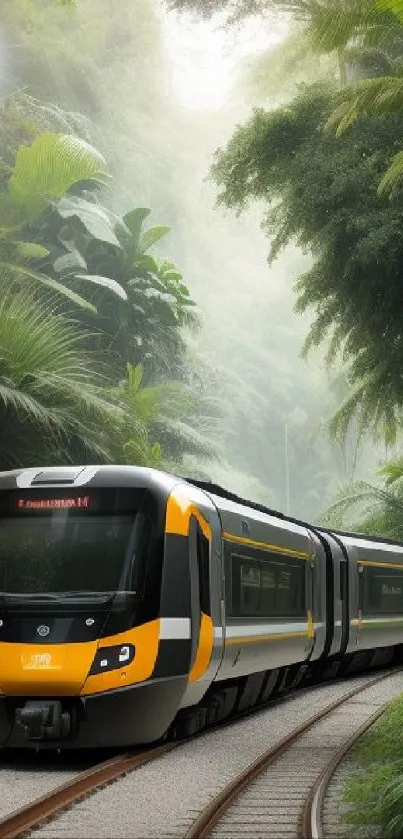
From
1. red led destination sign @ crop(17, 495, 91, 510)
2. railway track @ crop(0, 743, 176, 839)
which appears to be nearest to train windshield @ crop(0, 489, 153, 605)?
red led destination sign @ crop(17, 495, 91, 510)

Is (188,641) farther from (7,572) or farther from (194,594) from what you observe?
(7,572)

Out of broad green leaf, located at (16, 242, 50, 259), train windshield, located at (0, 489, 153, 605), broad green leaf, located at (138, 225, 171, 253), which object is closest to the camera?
train windshield, located at (0, 489, 153, 605)

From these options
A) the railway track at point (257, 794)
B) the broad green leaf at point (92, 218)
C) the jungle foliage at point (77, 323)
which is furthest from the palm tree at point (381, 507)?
the railway track at point (257, 794)

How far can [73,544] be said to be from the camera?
12.6 m

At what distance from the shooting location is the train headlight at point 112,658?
12.0 metres

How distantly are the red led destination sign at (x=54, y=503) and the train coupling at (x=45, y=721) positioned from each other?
182 cm

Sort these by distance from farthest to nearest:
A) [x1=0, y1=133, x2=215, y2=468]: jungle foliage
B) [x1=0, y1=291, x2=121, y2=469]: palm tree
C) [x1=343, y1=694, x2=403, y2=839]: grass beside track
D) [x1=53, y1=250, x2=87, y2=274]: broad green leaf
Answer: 1. [x1=53, y1=250, x2=87, y2=274]: broad green leaf
2. [x1=0, y1=133, x2=215, y2=468]: jungle foliage
3. [x1=0, y1=291, x2=121, y2=469]: palm tree
4. [x1=343, y1=694, x2=403, y2=839]: grass beside track

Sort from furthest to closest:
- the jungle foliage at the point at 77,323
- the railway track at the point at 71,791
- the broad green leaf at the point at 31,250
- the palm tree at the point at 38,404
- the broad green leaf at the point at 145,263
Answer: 1. the broad green leaf at the point at 145,263
2. the broad green leaf at the point at 31,250
3. the jungle foliage at the point at 77,323
4. the palm tree at the point at 38,404
5. the railway track at the point at 71,791

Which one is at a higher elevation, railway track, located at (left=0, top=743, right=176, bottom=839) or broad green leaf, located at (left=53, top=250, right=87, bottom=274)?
Result: broad green leaf, located at (left=53, top=250, right=87, bottom=274)

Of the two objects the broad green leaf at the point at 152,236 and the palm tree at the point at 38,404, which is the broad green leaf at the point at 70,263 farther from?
the palm tree at the point at 38,404

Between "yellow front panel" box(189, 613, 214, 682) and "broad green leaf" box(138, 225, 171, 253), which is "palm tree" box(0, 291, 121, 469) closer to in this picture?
"yellow front panel" box(189, 613, 214, 682)

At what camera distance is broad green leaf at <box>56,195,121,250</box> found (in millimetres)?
46025

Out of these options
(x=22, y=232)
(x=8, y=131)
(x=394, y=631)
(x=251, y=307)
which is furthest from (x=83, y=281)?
(x=251, y=307)

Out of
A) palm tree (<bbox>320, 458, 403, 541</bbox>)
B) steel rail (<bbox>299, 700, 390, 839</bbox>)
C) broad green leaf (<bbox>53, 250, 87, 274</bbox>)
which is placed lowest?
steel rail (<bbox>299, 700, 390, 839</bbox>)
